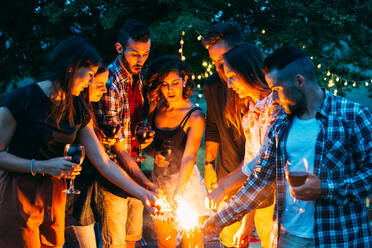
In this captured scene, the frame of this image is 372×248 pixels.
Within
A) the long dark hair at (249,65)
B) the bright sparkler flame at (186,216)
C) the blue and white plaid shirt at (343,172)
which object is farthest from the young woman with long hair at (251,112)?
the blue and white plaid shirt at (343,172)

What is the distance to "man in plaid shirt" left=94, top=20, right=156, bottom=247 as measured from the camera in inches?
126

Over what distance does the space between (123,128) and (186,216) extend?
0.93 metres

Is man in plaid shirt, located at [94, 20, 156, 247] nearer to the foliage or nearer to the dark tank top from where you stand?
the dark tank top

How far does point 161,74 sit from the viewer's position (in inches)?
136

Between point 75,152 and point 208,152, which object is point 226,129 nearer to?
point 208,152

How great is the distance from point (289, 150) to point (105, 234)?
186 cm

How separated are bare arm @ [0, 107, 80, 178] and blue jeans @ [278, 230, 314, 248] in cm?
133

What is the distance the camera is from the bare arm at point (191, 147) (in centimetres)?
331

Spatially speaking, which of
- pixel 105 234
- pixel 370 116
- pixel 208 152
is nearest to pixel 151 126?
pixel 208 152

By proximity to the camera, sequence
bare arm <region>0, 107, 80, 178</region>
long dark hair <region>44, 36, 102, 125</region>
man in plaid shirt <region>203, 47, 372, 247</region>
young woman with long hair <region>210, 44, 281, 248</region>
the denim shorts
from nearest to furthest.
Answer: man in plaid shirt <region>203, 47, 372, 247</region>, bare arm <region>0, 107, 80, 178</region>, long dark hair <region>44, 36, 102, 125</region>, young woman with long hair <region>210, 44, 281, 248</region>, the denim shorts

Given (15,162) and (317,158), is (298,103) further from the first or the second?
(15,162)

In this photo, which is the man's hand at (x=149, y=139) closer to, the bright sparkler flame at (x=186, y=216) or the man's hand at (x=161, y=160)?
the man's hand at (x=161, y=160)

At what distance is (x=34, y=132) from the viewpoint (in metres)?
2.35

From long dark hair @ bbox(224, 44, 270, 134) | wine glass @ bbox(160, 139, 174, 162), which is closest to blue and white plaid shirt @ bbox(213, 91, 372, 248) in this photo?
long dark hair @ bbox(224, 44, 270, 134)
